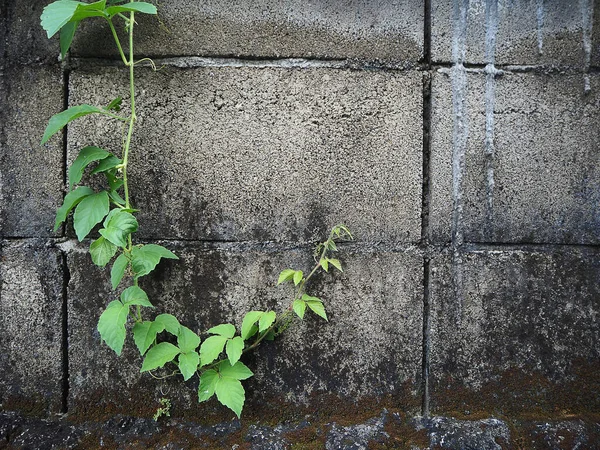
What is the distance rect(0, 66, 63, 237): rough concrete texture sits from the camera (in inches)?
72.7

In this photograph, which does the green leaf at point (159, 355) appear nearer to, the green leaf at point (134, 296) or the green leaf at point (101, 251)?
the green leaf at point (134, 296)

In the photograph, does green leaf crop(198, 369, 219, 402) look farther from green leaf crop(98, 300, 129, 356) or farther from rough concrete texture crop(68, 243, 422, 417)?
green leaf crop(98, 300, 129, 356)

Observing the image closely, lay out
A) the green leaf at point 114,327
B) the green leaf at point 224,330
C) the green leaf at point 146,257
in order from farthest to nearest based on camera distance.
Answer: the green leaf at point 224,330, the green leaf at point 146,257, the green leaf at point 114,327

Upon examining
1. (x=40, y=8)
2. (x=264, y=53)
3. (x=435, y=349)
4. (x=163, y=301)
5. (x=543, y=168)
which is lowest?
(x=435, y=349)

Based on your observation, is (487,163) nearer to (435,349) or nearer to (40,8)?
(435,349)

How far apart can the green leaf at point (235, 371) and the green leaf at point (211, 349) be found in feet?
0.23

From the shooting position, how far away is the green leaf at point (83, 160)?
1.74m

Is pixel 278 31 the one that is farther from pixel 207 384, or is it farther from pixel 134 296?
pixel 207 384

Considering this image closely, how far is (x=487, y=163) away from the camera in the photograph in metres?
1.89

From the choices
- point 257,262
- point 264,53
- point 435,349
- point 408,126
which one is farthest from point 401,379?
point 264,53

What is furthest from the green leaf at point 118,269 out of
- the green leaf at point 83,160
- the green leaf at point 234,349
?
the green leaf at point 234,349

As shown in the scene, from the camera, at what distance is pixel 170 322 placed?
1.79 m

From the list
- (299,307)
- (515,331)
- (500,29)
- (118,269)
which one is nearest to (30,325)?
(118,269)

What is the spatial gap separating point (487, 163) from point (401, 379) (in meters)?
0.94
